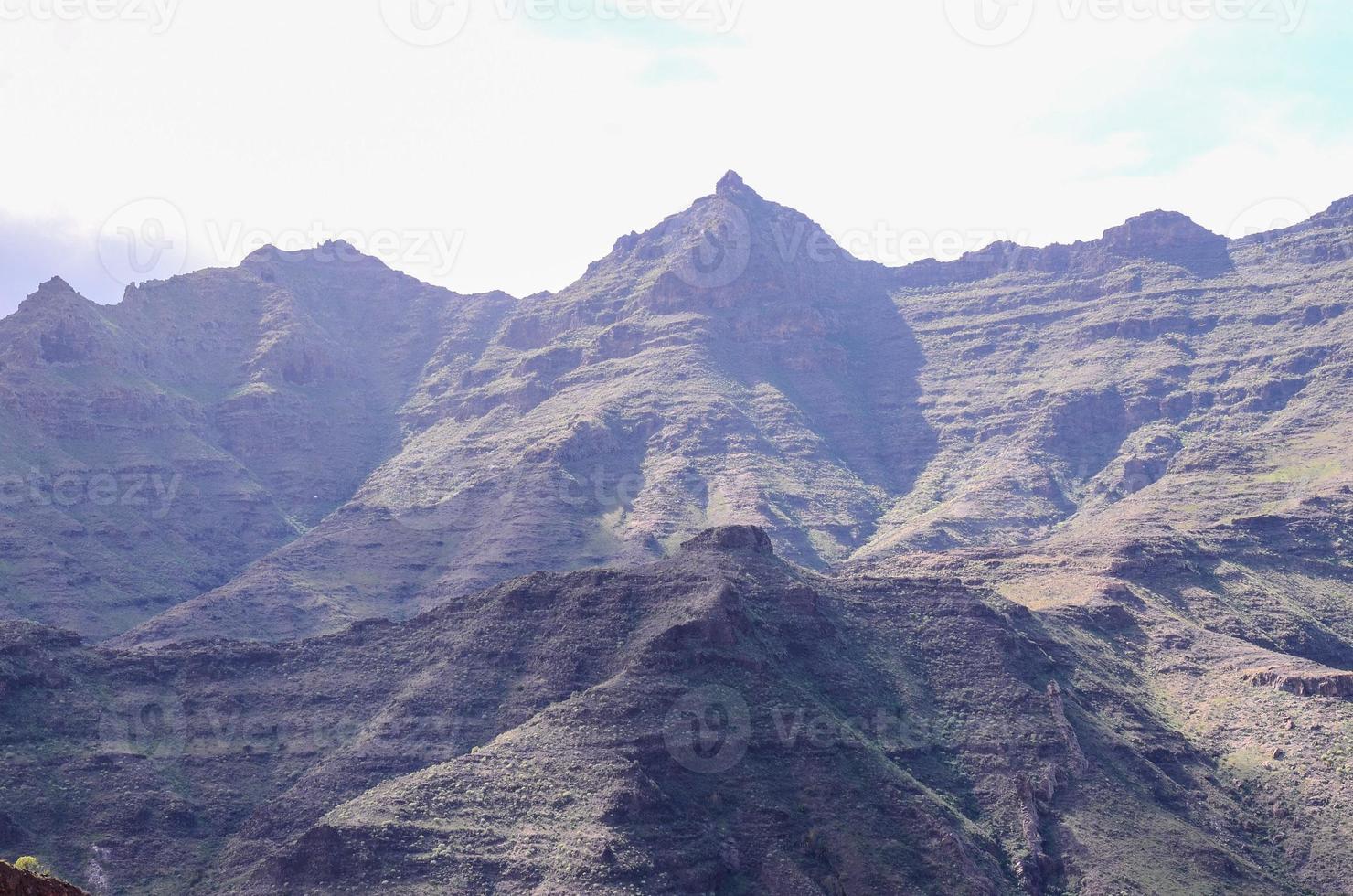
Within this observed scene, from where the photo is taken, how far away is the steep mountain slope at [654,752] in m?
114

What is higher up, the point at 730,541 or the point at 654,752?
the point at 730,541

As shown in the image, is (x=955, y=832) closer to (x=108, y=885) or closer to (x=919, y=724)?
(x=919, y=724)

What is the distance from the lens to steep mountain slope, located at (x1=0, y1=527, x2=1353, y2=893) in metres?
114

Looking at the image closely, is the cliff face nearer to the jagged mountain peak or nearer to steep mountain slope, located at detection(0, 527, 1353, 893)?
steep mountain slope, located at detection(0, 527, 1353, 893)

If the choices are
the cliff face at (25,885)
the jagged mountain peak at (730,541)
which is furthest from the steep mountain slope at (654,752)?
the cliff face at (25,885)

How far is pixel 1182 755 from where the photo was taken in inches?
5640

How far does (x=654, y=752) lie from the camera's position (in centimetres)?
12206

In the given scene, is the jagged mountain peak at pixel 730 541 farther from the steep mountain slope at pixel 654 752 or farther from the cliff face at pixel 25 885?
the cliff face at pixel 25 885

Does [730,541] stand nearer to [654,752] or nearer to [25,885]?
[654,752]

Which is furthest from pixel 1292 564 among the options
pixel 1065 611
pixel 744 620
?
pixel 744 620

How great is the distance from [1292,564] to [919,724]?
7398 centimetres

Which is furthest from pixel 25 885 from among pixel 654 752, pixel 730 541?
pixel 730 541

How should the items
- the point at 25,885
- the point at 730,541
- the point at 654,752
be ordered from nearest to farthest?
the point at 25,885, the point at 654,752, the point at 730,541

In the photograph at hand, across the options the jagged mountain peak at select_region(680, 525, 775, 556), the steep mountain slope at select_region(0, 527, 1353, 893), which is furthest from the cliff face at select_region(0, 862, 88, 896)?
the jagged mountain peak at select_region(680, 525, 775, 556)
